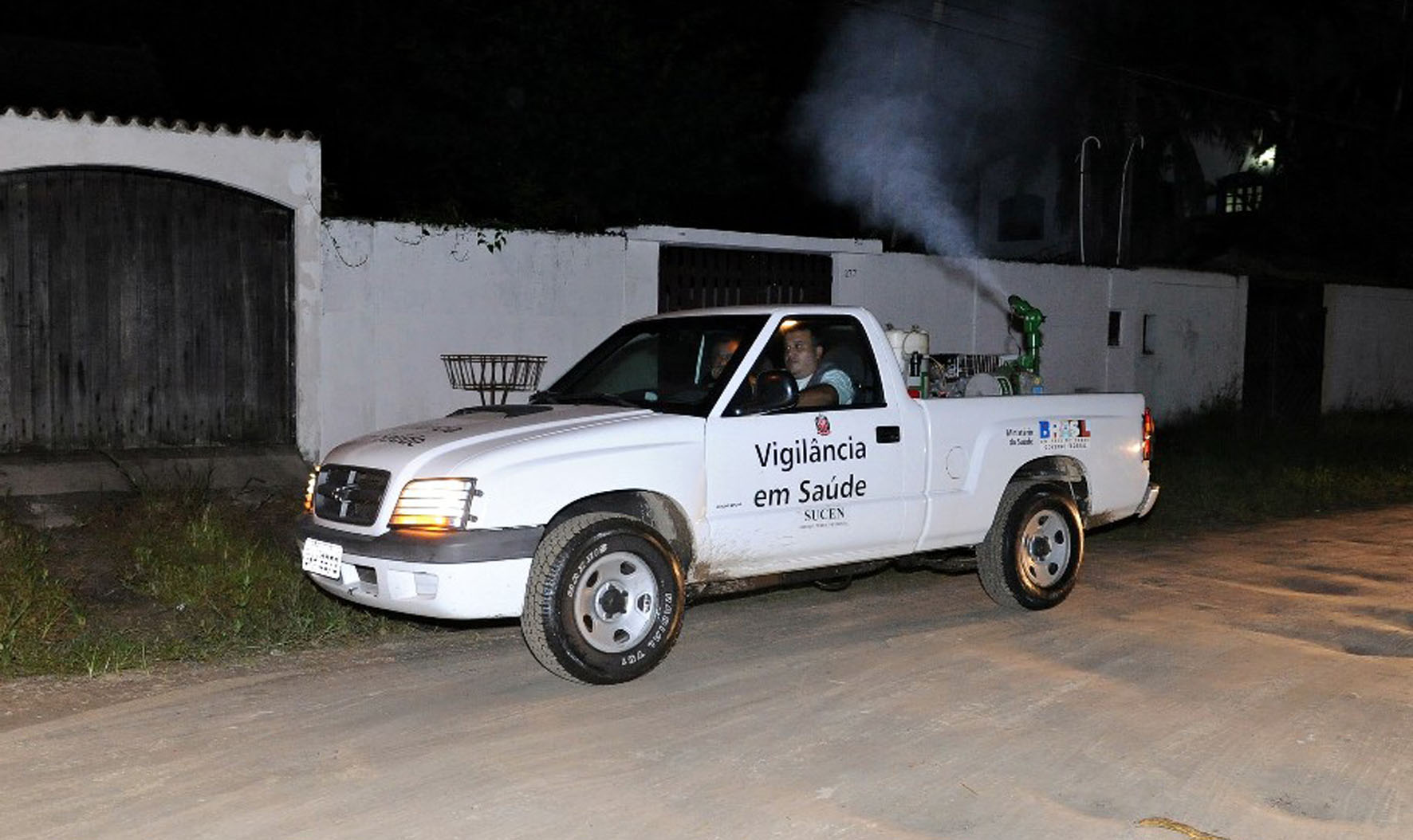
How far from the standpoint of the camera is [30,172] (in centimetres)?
1022

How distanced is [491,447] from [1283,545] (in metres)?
7.43

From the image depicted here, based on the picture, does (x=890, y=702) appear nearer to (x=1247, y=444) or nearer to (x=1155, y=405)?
(x=1247, y=444)

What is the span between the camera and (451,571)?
5.69 metres

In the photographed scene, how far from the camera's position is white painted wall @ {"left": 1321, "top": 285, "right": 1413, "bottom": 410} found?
70.1ft

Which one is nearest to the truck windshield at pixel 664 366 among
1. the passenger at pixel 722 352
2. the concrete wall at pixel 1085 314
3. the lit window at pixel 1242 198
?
the passenger at pixel 722 352

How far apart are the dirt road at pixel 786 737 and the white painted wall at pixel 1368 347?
15.1 m

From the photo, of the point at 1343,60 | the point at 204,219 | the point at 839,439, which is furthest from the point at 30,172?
the point at 1343,60

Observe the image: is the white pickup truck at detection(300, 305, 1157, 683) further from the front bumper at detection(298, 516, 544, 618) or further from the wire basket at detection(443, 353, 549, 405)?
the wire basket at detection(443, 353, 549, 405)

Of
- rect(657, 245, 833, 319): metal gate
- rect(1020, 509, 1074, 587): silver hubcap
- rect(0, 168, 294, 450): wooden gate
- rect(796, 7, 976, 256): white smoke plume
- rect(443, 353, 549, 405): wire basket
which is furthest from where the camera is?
rect(796, 7, 976, 256): white smoke plume

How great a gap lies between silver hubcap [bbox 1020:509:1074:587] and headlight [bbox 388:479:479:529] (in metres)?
3.63

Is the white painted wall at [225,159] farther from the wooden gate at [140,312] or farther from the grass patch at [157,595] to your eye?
the grass patch at [157,595]

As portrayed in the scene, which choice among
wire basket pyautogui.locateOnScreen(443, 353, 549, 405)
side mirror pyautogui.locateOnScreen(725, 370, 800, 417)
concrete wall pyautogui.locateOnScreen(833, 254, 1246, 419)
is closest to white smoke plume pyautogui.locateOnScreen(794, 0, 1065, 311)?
concrete wall pyautogui.locateOnScreen(833, 254, 1246, 419)

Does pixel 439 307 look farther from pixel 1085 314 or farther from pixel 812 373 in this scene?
pixel 1085 314

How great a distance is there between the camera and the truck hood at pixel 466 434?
19.8 ft
